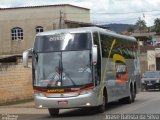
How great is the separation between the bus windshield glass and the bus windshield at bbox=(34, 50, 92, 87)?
0.21m

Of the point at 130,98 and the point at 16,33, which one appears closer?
the point at 130,98

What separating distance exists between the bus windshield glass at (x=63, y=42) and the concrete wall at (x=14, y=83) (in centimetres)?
846

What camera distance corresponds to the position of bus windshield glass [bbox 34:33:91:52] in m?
19.1

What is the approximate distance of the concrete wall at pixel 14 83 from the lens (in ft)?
90.1

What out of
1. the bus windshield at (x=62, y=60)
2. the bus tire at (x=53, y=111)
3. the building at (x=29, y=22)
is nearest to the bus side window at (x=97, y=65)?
the bus windshield at (x=62, y=60)

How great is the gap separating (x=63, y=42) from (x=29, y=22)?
42.8 m

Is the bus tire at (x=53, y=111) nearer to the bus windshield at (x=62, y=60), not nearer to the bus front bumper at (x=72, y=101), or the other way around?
the bus front bumper at (x=72, y=101)

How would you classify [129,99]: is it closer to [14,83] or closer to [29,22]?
[14,83]

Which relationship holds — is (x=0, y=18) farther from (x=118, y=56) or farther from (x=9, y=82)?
(x=118, y=56)

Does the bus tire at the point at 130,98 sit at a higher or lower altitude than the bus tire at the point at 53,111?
lower

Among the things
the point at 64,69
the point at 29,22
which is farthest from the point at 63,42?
the point at 29,22

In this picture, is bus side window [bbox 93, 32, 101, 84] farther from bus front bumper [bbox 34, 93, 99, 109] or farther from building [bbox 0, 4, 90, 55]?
building [bbox 0, 4, 90, 55]

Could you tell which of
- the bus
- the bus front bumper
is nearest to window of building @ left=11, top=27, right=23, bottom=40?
the bus

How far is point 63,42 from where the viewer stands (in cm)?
1922
